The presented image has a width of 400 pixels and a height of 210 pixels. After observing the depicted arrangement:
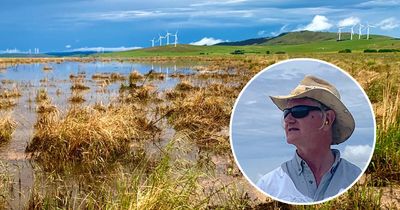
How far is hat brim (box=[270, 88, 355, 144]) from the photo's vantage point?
2.76 m

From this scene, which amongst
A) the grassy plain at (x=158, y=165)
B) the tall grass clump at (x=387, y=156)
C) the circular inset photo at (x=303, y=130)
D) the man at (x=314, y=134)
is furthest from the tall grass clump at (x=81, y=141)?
the man at (x=314, y=134)

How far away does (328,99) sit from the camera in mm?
2762

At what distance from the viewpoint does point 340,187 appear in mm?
3131

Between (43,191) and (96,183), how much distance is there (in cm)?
89

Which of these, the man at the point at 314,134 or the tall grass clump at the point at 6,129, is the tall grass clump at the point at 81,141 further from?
the man at the point at 314,134

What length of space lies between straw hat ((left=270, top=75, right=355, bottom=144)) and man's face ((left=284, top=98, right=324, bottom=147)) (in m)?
0.04

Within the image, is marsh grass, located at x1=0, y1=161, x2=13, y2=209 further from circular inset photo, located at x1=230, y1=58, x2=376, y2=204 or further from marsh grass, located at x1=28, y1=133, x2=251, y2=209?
circular inset photo, located at x1=230, y1=58, x2=376, y2=204

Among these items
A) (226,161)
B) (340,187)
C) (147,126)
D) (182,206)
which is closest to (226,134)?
(147,126)

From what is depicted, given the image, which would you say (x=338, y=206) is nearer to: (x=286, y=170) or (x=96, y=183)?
(x=286, y=170)

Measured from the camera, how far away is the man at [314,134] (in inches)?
109

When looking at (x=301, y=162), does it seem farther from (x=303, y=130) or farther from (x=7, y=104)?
(x=7, y=104)

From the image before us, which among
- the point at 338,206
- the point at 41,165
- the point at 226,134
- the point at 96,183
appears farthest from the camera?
the point at 226,134

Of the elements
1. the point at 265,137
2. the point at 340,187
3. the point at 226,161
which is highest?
the point at 265,137

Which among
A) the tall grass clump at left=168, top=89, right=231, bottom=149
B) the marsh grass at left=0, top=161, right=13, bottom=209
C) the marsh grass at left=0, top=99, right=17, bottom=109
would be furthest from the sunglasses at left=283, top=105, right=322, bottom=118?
the marsh grass at left=0, top=99, right=17, bottom=109
